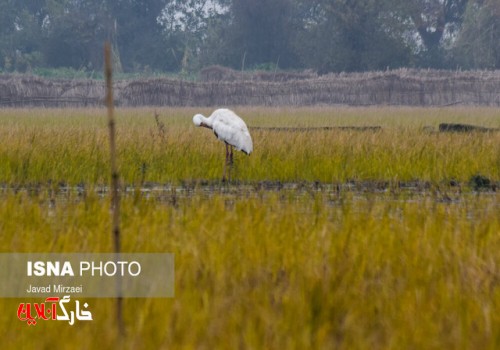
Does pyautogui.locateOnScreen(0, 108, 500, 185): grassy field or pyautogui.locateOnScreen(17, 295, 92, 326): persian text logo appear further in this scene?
pyautogui.locateOnScreen(0, 108, 500, 185): grassy field

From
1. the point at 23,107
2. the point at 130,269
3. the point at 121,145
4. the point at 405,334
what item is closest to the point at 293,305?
the point at 405,334

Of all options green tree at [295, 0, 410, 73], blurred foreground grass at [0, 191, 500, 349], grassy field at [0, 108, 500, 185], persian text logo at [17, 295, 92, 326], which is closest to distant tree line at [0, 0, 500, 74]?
green tree at [295, 0, 410, 73]

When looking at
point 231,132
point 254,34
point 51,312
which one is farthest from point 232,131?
point 254,34

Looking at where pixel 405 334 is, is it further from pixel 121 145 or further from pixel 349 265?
pixel 121 145

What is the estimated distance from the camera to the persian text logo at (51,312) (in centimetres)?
408

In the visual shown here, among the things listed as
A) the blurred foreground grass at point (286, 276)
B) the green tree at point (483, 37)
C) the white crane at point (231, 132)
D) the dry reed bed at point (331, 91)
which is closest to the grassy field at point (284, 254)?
the blurred foreground grass at point (286, 276)

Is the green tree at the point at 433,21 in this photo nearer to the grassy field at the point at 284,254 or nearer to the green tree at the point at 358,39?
the green tree at the point at 358,39

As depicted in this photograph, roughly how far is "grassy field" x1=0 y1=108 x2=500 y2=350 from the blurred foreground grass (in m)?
0.01

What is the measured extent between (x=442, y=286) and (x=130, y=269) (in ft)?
4.86

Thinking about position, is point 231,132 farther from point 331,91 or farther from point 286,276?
point 331,91

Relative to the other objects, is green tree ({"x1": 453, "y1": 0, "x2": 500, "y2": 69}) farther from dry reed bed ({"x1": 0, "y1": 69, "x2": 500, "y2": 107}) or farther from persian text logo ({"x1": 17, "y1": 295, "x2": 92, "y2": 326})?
persian text logo ({"x1": 17, "y1": 295, "x2": 92, "y2": 326})

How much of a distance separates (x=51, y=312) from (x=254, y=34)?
180 feet

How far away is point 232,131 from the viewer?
1098 centimetres

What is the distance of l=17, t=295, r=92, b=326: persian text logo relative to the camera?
4.08 meters
